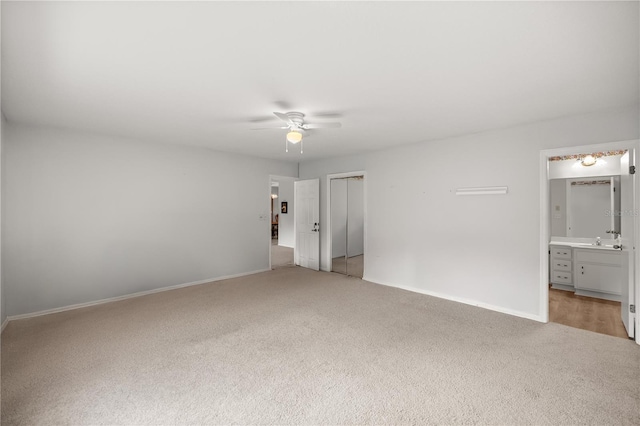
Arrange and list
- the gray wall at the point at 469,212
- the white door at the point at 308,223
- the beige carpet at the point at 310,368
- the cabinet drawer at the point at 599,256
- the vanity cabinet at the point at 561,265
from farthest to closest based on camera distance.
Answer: the white door at the point at 308,223
the vanity cabinet at the point at 561,265
the cabinet drawer at the point at 599,256
the gray wall at the point at 469,212
the beige carpet at the point at 310,368

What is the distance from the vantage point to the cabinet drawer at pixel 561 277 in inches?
187

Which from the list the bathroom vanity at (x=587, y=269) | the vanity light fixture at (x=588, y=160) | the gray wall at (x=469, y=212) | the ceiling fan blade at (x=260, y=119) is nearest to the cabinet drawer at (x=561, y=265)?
the bathroom vanity at (x=587, y=269)

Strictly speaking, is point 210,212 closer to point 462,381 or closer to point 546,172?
point 462,381

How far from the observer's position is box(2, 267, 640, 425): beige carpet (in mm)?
1938

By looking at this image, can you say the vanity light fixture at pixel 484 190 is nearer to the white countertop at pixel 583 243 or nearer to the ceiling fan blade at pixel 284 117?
the white countertop at pixel 583 243

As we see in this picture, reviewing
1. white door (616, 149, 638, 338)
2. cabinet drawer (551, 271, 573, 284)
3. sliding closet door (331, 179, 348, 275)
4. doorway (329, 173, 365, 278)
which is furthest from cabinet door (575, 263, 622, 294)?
sliding closet door (331, 179, 348, 275)

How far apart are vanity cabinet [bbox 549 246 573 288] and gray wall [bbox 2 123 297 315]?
549cm

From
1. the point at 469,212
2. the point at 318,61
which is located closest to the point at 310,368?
the point at 318,61

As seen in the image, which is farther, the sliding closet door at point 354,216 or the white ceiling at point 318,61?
the sliding closet door at point 354,216

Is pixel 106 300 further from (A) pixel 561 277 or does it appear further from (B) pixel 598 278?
(B) pixel 598 278

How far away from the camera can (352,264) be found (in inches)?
273

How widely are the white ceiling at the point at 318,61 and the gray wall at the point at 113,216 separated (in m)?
0.67

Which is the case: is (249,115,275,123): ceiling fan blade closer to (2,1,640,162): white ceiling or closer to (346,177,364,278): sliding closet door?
(2,1,640,162): white ceiling

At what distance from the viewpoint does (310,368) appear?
96.7 inches
